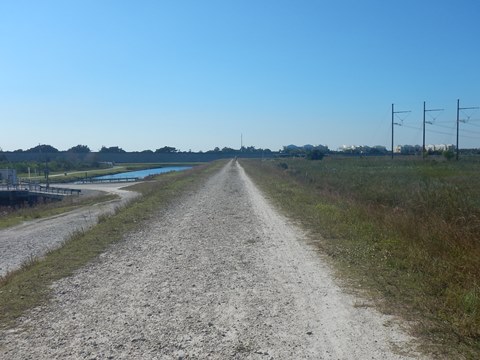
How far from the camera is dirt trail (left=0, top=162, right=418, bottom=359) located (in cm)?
590

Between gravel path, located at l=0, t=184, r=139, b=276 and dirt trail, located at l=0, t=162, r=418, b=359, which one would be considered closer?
dirt trail, located at l=0, t=162, r=418, b=359

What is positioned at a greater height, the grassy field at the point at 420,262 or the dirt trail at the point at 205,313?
the grassy field at the point at 420,262

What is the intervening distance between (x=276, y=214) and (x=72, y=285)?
11.7 metres

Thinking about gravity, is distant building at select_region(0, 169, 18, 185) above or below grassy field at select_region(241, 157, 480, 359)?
below

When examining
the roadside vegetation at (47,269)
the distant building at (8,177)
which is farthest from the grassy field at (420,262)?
the distant building at (8,177)

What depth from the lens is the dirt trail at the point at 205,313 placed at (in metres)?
5.90

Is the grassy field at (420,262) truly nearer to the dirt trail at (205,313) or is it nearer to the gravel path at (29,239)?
the dirt trail at (205,313)

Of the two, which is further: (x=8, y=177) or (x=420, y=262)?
(x=8, y=177)

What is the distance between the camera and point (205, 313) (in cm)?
729

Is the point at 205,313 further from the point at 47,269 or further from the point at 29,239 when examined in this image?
the point at 29,239

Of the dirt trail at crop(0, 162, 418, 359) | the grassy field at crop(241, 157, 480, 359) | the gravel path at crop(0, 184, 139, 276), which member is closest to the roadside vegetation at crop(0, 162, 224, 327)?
the dirt trail at crop(0, 162, 418, 359)

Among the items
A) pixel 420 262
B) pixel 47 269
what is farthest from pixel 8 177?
pixel 420 262

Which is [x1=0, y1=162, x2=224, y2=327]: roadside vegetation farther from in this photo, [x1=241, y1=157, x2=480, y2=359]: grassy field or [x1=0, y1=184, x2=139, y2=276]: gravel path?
[x1=241, y1=157, x2=480, y2=359]: grassy field

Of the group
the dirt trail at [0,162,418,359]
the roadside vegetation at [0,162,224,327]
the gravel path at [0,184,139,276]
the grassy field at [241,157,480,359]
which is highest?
the grassy field at [241,157,480,359]
